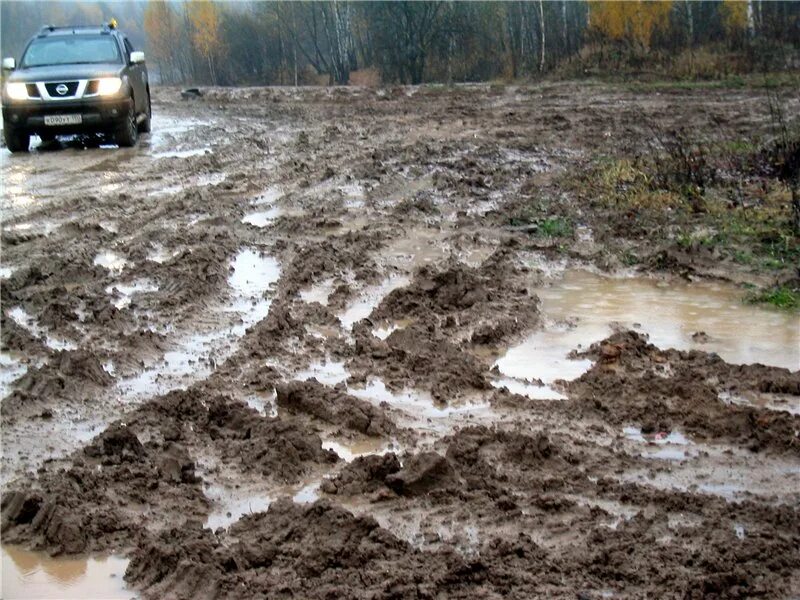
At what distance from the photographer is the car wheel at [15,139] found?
15771 mm

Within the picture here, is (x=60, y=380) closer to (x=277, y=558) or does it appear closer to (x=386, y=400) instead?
(x=386, y=400)

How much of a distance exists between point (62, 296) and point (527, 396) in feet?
12.1

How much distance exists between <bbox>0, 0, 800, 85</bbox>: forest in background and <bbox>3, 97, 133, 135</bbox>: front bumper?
57.1 ft

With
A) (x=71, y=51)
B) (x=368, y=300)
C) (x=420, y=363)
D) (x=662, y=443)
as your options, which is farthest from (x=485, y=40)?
(x=662, y=443)

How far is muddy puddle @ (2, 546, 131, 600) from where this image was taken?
399cm

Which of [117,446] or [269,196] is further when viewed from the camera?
[269,196]

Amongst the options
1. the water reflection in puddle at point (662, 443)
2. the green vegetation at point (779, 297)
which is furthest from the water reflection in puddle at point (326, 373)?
the green vegetation at point (779, 297)

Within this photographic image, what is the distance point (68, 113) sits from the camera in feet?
51.7

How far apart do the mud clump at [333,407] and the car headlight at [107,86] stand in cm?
1112

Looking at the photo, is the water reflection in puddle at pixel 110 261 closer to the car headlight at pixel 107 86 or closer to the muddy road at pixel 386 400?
the muddy road at pixel 386 400

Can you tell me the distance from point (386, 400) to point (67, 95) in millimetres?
11472

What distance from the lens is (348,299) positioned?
7.91m

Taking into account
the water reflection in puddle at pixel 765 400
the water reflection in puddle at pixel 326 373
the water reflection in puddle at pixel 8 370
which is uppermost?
the water reflection in puddle at pixel 8 370

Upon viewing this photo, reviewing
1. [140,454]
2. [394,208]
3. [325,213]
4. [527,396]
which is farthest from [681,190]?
[140,454]
